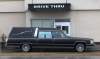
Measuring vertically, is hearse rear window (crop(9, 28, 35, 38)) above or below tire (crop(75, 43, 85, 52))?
above

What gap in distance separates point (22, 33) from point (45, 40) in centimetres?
196

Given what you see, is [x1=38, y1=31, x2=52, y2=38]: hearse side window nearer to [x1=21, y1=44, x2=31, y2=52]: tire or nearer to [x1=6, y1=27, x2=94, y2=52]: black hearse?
[x1=6, y1=27, x2=94, y2=52]: black hearse

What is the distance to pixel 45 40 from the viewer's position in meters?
29.3

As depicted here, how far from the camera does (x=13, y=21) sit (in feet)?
116

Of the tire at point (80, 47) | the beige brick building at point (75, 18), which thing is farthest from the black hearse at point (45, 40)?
the beige brick building at point (75, 18)

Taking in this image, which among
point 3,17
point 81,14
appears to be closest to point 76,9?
point 81,14

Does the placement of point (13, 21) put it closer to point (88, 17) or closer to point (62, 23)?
point (62, 23)

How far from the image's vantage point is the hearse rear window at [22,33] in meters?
29.8

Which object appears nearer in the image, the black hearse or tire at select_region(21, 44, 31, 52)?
the black hearse

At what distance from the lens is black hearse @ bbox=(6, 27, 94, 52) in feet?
96.0

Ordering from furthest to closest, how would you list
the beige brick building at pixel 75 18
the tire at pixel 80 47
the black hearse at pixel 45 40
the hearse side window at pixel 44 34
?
the beige brick building at pixel 75 18 → the hearse side window at pixel 44 34 → the tire at pixel 80 47 → the black hearse at pixel 45 40

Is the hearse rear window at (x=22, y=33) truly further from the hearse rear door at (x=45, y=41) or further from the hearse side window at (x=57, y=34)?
the hearse side window at (x=57, y=34)

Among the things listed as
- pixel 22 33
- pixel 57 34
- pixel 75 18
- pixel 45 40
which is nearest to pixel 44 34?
pixel 45 40

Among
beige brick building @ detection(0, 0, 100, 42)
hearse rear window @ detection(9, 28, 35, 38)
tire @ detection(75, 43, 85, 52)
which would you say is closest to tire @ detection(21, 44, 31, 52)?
hearse rear window @ detection(9, 28, 35, 38)
